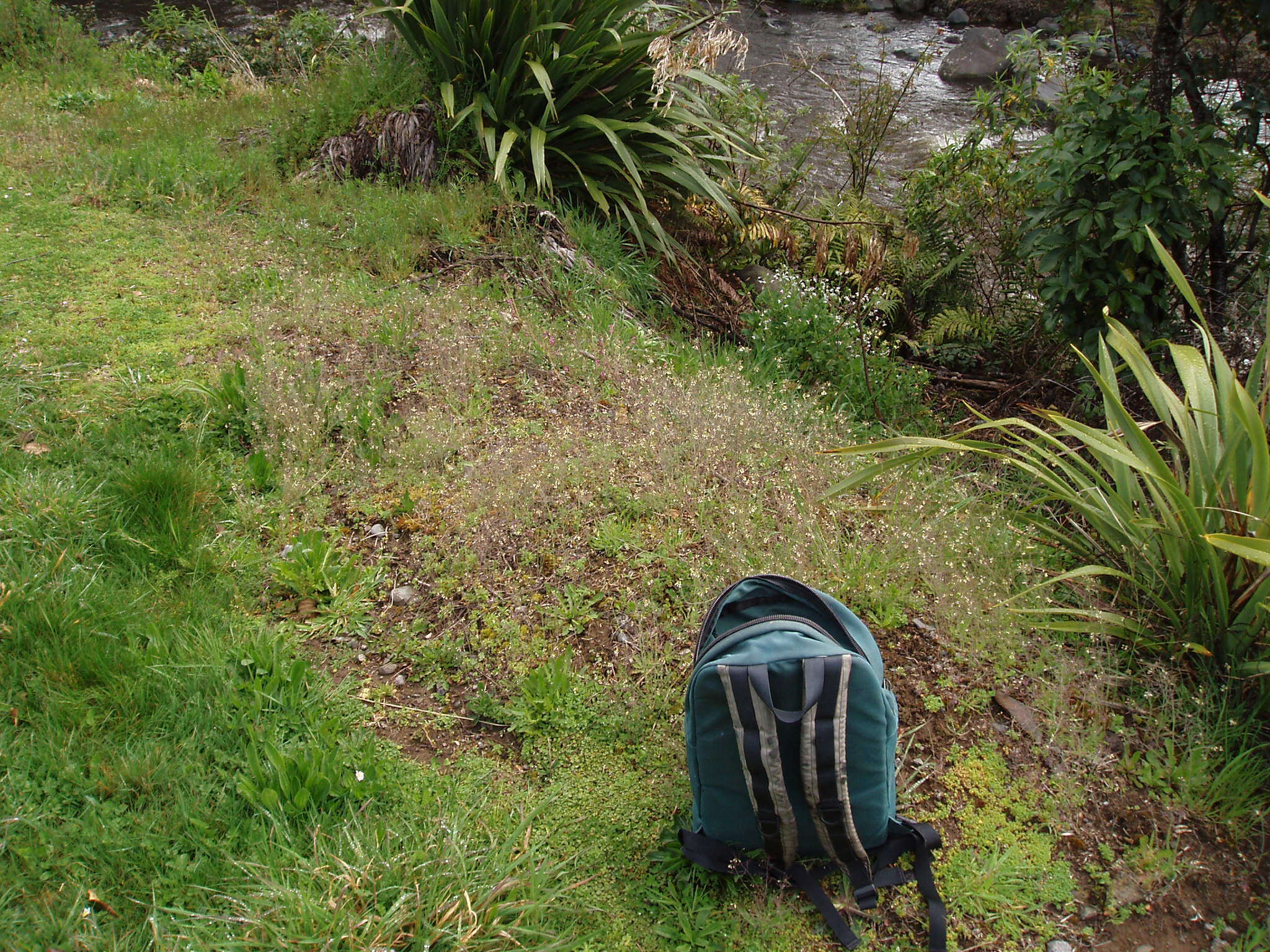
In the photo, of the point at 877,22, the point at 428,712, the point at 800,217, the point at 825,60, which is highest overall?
the point at 877,22

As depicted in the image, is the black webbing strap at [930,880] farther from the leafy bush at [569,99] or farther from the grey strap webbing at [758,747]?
the leafy bush at [569,99]

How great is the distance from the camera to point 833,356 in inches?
202

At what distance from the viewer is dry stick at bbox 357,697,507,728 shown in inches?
106

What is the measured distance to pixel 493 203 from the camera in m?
5.52

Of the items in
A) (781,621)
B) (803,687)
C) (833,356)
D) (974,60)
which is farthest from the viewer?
(974,60)

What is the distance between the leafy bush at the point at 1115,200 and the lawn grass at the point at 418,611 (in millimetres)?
1482

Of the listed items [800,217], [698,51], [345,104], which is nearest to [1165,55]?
[800,217]

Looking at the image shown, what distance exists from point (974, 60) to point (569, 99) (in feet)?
27.2

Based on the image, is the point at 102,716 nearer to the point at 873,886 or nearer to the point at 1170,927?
the point at 873,886

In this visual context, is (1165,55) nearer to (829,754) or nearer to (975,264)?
(975,264)

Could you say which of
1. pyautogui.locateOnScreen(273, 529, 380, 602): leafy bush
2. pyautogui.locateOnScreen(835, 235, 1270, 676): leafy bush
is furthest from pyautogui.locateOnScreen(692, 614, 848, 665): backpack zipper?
pyautogui.locateOnScreen(273, 529, 380, 602): leafy bush

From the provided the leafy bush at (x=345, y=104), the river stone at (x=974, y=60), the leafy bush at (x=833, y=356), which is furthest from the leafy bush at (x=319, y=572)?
the river stone at (x=974, y=60)

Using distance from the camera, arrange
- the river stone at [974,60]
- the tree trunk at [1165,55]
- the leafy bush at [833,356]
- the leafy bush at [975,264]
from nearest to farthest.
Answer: the tree trunk at [1165,55]
the leafy bush at [833,356]
the leafy bush at [975,264]
the river stone at [974,60]

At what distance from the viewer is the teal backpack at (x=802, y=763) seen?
2.09m
